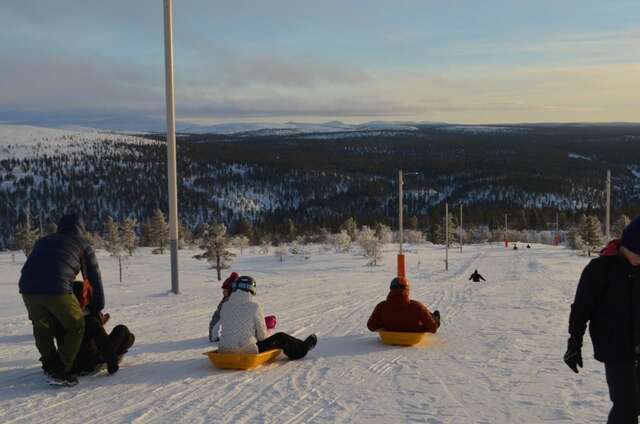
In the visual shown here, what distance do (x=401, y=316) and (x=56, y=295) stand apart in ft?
14.8

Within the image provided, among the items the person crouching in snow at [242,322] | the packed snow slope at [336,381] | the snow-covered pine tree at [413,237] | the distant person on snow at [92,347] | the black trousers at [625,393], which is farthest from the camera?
the snow-covered pine tree at [413,237]

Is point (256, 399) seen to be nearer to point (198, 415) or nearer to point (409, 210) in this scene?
point (198, 415)

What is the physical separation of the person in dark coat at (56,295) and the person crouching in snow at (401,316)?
4079 mm

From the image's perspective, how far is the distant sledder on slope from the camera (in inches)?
338

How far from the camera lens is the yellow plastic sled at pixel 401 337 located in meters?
8.48

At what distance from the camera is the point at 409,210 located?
602 ft

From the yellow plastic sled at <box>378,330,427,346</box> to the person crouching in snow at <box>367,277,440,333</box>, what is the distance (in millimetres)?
114

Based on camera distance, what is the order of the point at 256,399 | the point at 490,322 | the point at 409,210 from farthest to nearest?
the point at 409,210
the point at 490,322
the point at 256,399

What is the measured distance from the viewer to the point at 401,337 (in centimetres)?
850

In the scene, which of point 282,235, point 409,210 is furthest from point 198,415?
point 409,210

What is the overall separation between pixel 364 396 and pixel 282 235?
119m

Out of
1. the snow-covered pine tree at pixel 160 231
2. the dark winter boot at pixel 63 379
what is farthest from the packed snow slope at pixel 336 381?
the snow-covered pine tree at pixel 160 231

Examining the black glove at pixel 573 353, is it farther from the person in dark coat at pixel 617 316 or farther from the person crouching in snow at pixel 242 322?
the person crouching in snow at pixel 242 322

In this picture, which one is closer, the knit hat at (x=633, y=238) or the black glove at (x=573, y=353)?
the knit hat at (x=633, y=238)
